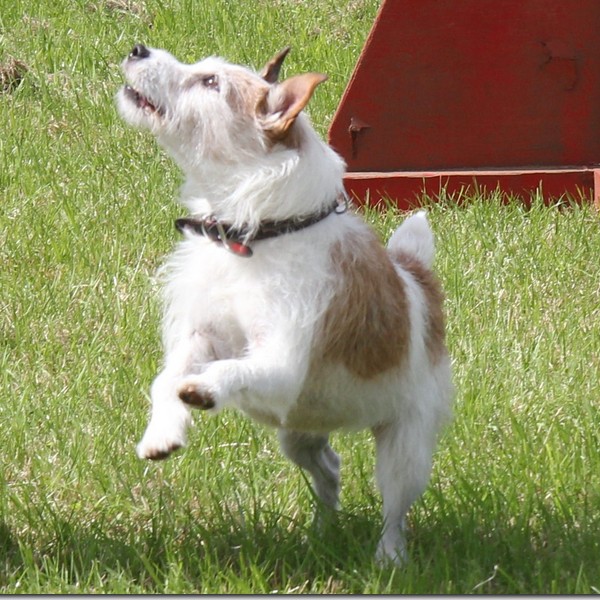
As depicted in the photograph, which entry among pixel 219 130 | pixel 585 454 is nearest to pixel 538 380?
pixel 585 454

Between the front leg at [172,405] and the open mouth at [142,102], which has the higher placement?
the open mouth at [142,102]

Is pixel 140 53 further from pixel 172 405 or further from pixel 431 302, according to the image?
pixel 431 302

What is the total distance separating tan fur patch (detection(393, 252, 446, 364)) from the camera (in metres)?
4.25

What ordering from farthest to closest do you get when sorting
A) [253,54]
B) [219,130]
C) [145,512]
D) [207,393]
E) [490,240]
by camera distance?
[253,54], [490,240], [145,512], [219,130], [207,393]

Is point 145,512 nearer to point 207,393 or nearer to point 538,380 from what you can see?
point 207,393

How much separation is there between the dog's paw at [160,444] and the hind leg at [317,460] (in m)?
0.78

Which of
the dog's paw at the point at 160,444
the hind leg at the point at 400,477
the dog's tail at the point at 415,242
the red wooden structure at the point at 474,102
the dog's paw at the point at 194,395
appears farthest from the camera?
the red wooden structure at the point at 474,102

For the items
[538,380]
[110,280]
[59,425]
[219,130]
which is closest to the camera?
[219,130]

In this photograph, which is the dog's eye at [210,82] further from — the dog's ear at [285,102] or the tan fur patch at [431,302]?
the tan fur patch at [431,302]

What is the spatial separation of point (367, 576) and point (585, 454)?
1.04m

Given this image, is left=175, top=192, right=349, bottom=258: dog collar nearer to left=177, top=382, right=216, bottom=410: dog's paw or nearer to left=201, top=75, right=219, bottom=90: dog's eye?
left=201, top=75, right=219, bottom=90: dog's eye

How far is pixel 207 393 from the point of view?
3.47 m

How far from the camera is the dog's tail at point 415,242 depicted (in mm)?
4463

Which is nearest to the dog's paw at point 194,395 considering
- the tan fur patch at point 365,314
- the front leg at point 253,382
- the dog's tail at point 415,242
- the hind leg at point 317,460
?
the front leg at point 253,382
